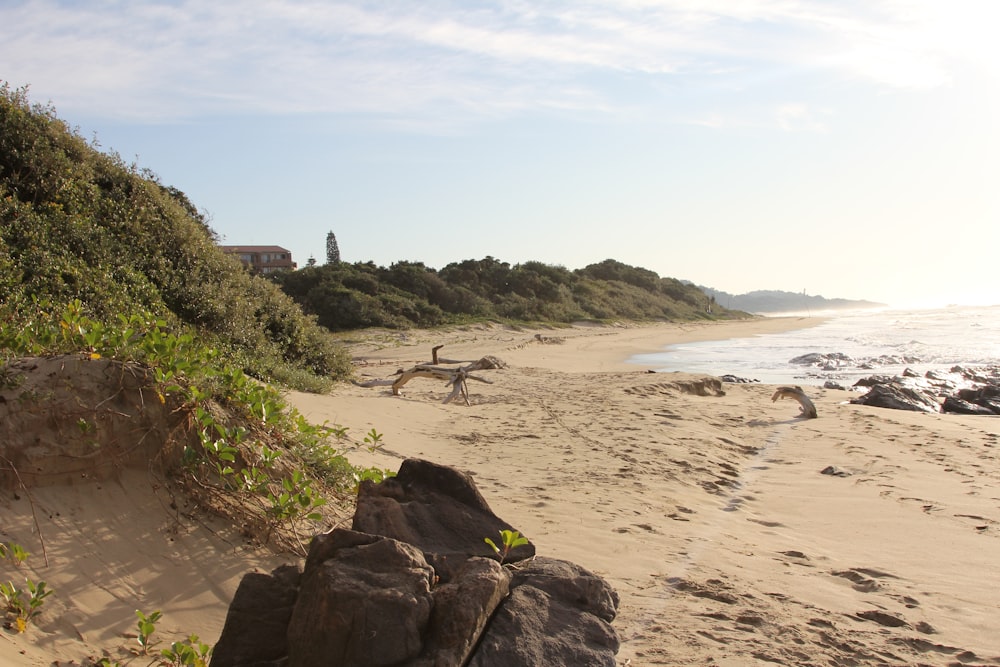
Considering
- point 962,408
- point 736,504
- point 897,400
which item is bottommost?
point 736,504

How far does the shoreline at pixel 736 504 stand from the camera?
11.4 feet

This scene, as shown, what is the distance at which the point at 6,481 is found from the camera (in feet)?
11.0

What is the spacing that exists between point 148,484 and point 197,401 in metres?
0.49

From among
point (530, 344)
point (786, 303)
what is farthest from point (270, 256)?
point (786, 303)

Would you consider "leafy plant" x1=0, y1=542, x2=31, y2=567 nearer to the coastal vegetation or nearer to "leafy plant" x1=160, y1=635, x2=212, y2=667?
"leafy plant" x1=160, y1=635, x2=212, y2=667

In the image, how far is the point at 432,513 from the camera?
351cm

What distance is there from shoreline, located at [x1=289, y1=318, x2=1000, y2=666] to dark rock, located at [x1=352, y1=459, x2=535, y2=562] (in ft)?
2.59

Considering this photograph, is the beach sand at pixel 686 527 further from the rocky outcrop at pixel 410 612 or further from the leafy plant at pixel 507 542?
the leafy plant at pixel 507 542

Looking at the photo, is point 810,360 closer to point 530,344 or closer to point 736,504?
point 530,344

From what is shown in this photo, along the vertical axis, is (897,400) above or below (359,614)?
below

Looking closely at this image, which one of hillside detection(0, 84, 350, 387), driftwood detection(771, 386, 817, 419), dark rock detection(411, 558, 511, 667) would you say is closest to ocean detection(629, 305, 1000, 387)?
driftwood detection(771, 386, 817, 419)

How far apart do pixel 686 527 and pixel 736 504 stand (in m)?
1.05

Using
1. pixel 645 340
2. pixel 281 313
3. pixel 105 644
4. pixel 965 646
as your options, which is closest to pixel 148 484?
pixel 105 644

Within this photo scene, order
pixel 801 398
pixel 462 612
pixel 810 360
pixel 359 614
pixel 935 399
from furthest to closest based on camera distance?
pixel 810 360 → pixel 935 399 → pixel 801 398 → pixel 462 612 → pixel 359 614
